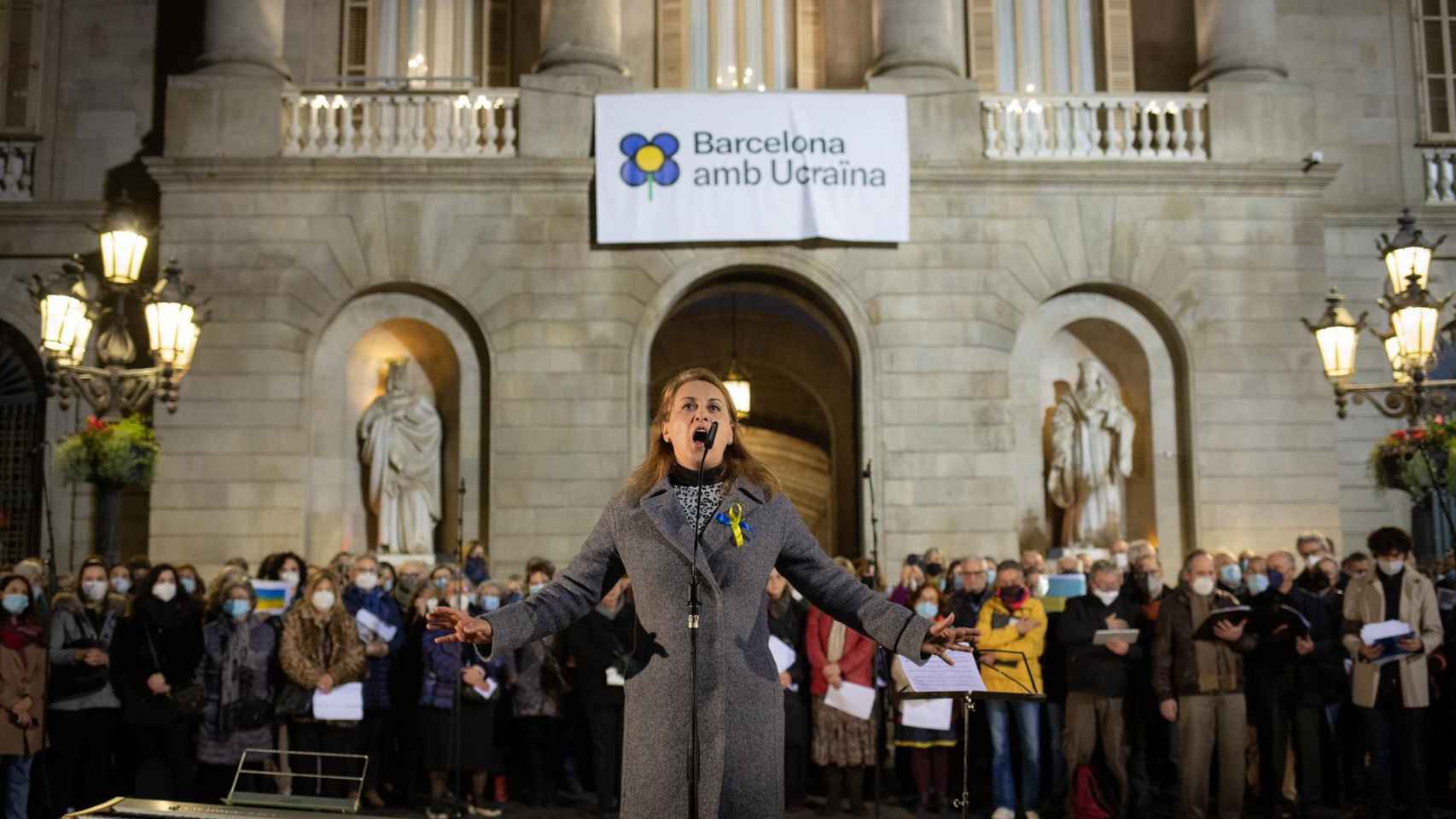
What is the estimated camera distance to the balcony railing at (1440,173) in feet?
66.2

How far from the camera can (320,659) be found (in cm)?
1070

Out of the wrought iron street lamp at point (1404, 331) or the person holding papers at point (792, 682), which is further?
the wrought iron street lamp at point (1404, 331)

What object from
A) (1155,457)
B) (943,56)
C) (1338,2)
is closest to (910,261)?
(943,56)

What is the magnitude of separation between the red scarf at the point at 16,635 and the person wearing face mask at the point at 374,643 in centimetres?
227

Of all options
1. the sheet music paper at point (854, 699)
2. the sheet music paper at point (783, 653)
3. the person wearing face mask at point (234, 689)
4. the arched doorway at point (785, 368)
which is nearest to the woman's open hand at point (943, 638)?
the sheet music paper at point (783, 653)

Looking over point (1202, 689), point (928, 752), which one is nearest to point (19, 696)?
point (928, 752)

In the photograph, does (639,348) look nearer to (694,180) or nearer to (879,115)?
(694,180)

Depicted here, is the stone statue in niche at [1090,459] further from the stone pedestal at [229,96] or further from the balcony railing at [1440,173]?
the stone pedestal at [229,96]

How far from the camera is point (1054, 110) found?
18797 mm

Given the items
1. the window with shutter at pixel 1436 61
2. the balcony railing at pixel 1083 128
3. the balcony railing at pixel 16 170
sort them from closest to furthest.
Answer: the balcony railing at pixel 1083 128, the balcony railing at pixel 16 170, the window with shutter at pixel 1436 61

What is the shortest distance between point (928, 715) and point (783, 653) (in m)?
1.28

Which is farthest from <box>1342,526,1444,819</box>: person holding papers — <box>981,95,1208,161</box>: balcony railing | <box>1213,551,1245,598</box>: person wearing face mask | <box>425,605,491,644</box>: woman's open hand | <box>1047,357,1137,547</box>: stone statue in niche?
<box>981,95,1208,161</box>: balcony railing

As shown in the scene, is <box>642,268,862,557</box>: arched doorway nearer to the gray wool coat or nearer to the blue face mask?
the blue face mask

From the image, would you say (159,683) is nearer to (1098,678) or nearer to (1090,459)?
(1098,678)
